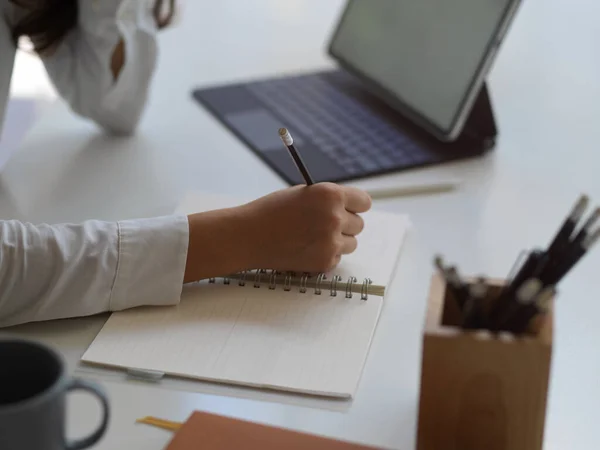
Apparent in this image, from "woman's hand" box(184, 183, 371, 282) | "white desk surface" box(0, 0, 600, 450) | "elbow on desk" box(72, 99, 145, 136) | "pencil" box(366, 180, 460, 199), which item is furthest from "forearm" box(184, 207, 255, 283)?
"elbow on desk" box(72, 99, 145, 136)

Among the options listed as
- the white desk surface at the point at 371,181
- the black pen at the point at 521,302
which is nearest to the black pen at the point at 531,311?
the black pen at the point at 521,302

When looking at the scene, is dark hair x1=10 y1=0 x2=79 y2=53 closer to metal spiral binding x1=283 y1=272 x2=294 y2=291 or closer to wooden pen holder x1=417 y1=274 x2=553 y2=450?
metal spiral binding x1=283 y1=272 x2=294 y2=291

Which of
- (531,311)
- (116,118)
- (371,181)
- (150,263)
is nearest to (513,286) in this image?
(531,311)

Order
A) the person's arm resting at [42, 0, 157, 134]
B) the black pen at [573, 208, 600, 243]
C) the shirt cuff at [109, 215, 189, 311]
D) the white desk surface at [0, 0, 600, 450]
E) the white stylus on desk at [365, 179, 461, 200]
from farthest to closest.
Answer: the person's arm resting at [42, 0, 157, 134] → the white stylus on desk at [365, 179, 461, 200] → the shirt cuff at [109, 215, 189, 311] → the white desk surface at [0, 0, 600, 450] → the black pen at [573, 208, 600, 243]

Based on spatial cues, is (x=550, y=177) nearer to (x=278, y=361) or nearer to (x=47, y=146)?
(x=278, y=361)

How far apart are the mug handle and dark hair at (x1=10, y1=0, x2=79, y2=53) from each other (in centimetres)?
72

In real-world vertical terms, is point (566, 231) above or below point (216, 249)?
above

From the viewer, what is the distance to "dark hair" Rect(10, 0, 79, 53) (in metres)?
1.12

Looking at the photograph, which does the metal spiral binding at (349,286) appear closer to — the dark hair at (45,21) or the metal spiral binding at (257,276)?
the metal spiral binding at (257,276)

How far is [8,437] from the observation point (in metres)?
0.50

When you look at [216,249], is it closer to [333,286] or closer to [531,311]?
[333,286]

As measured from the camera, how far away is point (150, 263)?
2.69 feet

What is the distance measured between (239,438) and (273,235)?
0.79 ft

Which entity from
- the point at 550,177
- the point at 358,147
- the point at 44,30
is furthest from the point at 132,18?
the point at 550,177
